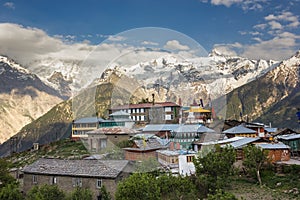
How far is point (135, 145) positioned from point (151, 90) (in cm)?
390

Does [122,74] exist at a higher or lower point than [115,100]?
higher

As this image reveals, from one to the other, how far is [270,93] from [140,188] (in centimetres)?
17937

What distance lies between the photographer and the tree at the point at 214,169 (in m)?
20.5

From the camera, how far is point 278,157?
26891 millimetres

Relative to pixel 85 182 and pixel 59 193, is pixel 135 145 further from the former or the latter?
pixel 85 182

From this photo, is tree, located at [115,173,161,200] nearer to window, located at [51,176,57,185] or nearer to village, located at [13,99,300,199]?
village, located at [13,99,300,199]

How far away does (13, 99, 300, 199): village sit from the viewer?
31.4 feet

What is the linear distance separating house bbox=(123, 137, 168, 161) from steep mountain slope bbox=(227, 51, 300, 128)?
144m

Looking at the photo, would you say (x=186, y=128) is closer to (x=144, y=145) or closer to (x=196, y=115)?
(x=196, y=115)

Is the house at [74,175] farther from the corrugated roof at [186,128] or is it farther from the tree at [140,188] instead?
the corrugated roof at [186,128]

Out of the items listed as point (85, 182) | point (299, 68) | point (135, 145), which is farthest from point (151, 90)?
point (299, 68)

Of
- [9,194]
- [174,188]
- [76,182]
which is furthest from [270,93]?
[9,194]

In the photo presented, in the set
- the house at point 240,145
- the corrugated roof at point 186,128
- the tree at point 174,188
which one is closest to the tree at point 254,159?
the house at point 240,145

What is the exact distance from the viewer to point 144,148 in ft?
44.1
